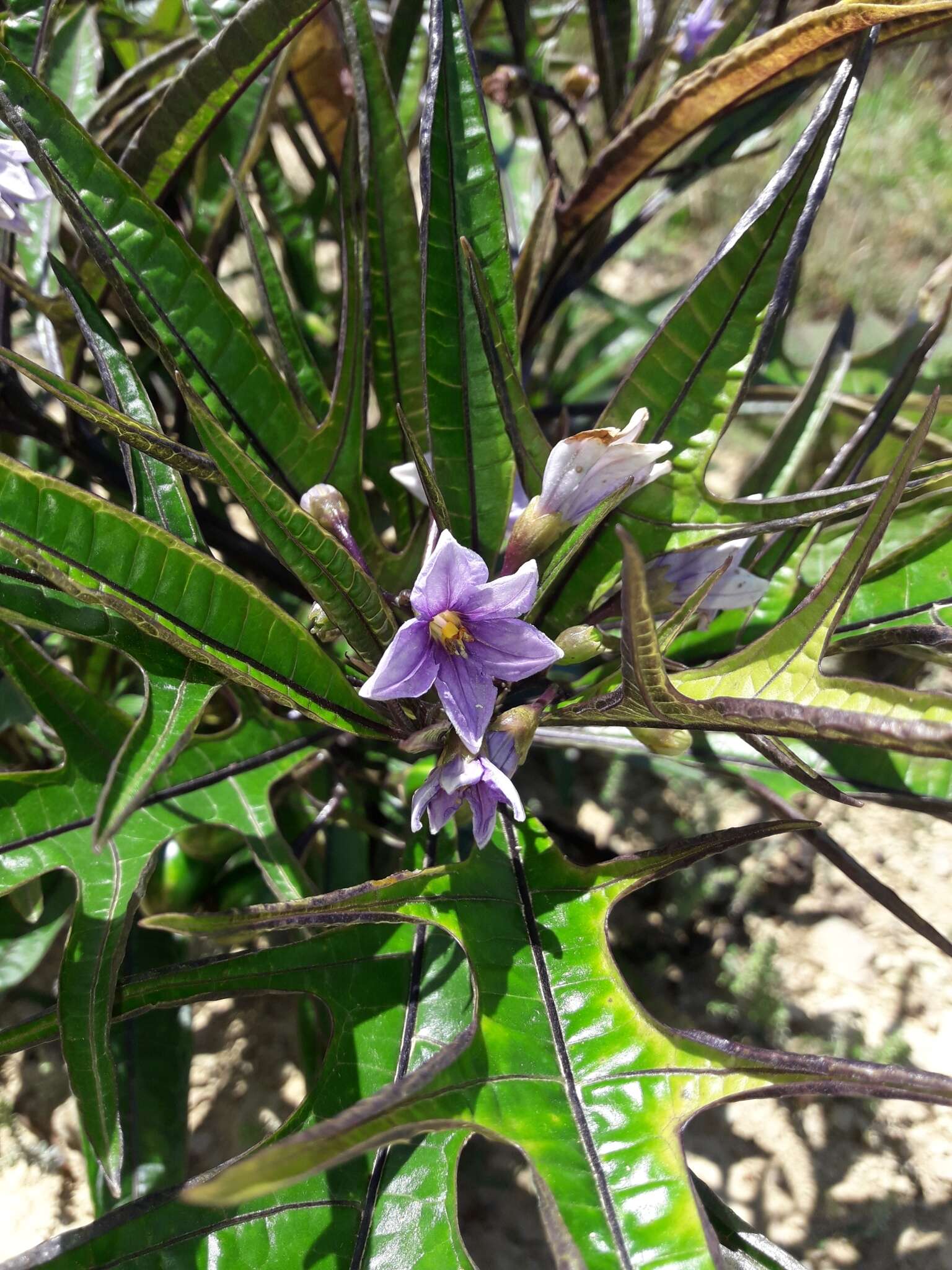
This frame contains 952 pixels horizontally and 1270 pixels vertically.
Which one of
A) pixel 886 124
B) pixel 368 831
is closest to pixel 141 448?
pixel 368 831

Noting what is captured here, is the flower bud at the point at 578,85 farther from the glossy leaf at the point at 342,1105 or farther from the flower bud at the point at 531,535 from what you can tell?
the glossy leaf at the point at 342,1105

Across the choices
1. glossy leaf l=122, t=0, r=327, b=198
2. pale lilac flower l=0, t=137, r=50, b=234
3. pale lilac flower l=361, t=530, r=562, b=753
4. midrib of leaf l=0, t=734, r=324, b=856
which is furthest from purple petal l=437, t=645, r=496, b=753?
pale lilac flower l=0, t=137, r=50, b=234

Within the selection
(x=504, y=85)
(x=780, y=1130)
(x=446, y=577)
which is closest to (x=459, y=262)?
(x=446, y=577)

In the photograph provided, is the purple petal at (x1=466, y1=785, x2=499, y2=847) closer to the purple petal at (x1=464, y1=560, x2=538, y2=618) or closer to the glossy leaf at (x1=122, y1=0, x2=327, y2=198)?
the purple petal at (x1=464, y1=560, x2=538, y2=618)

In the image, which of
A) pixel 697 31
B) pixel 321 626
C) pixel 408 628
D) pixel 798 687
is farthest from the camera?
pixel 697 31

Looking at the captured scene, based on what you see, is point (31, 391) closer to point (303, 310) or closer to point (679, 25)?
point (303, 310)

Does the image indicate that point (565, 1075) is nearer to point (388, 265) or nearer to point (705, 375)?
point (705, 375)

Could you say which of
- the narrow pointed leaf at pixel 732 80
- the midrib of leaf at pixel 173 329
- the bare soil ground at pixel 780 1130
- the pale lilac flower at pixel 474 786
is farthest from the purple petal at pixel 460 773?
the bare soil ground at pixel 780 1130
